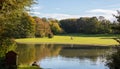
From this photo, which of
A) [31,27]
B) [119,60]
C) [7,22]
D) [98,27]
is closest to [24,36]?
[31,27]

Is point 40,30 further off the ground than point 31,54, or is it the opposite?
point 31,54

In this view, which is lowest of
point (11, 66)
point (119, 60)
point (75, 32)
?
point (75, 32)

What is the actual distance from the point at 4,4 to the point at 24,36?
81.1 m

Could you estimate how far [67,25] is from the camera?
513ft

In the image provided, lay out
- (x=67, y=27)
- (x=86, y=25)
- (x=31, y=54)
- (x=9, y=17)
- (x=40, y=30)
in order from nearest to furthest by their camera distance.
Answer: (x=9, y=17)
(x=31, y=54)
(x=40, y=30)
(x=86, y=25)
(x=67, y=27)

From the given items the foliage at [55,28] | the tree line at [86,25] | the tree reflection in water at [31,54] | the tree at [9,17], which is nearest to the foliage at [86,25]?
the tree line at [86,25]

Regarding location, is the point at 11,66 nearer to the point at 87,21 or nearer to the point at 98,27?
the point at 98,27

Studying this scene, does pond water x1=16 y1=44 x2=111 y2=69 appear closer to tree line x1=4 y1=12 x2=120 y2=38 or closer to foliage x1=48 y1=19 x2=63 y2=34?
tree line x1=4 y1=12 x2=120 y2=38

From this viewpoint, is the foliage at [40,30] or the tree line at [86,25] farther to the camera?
the tree line at [86,25]

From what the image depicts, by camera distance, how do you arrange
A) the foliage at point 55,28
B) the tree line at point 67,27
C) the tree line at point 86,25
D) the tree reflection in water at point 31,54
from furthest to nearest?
the foliage at point 55,28 < the tree line at point 86,25 < the tree line at point 67,27 < the tree reflection in water at point 31,54

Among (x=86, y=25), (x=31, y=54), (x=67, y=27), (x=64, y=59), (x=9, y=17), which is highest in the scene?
(x=9, y=17)

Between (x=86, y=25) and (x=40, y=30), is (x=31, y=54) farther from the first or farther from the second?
(x=86, y=25)

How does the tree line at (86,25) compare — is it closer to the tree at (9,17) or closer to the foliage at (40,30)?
the foliage at (40,30)

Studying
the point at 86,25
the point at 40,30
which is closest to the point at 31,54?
the point at 40,30
